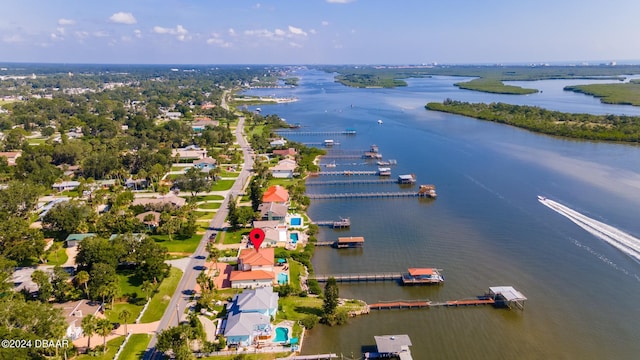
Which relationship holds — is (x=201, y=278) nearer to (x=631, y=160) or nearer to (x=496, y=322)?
(x=496, y=322)

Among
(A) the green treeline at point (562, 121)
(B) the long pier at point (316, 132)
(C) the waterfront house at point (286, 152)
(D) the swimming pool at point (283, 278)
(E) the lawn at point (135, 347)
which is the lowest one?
(E) the lawn at point (135, 347)

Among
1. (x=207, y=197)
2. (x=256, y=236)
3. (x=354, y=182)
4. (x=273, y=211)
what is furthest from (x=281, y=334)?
(x=354, y=182)

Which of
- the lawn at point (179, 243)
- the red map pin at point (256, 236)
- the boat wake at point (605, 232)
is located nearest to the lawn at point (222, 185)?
the lawn at point (179, 243)

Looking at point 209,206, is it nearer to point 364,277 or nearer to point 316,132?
point 364,277

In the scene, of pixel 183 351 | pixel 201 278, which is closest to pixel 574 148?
pixel 201 278

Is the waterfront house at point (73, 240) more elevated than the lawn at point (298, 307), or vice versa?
the waterfront house at point (73, 240)

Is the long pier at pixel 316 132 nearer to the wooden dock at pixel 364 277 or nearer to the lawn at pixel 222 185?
the lawn at pixel 222 185

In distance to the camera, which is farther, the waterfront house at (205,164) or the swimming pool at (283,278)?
the waterfront house at (205,164)
